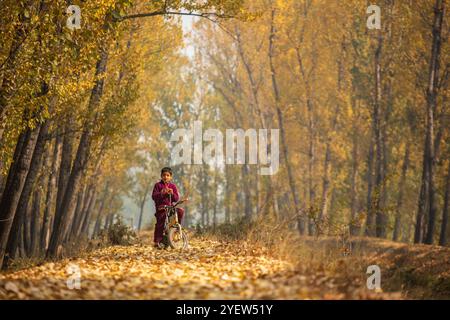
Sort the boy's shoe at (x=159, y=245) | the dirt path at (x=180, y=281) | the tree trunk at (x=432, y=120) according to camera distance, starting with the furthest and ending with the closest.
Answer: the tree trunk at (x=432, y=120), the boy's shoe at (x=159, y=245), the dirt path at (x=180, y=281)

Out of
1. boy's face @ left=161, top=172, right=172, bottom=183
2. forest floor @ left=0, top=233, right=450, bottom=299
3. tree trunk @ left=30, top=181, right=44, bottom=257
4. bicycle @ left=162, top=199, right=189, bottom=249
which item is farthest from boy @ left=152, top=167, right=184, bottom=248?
tree trunk @ left=30, top=181, right=44, bottom=257

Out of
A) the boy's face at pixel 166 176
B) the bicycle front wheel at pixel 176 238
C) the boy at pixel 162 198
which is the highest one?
the boy's face at pixel 166 176

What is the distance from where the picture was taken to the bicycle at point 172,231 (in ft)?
42.9

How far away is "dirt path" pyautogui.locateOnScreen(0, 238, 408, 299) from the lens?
6.90 m

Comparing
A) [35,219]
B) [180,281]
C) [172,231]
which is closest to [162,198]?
[172,231]

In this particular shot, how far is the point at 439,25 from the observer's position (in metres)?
19.1

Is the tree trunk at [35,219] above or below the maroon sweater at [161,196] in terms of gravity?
below

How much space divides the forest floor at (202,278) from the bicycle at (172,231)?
0.41 metres

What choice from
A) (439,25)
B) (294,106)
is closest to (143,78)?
(294,106)

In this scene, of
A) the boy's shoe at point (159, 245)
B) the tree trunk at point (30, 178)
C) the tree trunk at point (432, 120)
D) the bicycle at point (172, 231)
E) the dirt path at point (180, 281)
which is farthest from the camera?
the tree trunk at point (432, 120)

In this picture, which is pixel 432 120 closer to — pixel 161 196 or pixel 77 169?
pixel 161 196

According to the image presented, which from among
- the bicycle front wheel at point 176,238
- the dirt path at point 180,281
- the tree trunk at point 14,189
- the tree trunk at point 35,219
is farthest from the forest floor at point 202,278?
the tree trunk at point 35,219

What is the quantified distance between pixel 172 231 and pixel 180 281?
5.19 metres

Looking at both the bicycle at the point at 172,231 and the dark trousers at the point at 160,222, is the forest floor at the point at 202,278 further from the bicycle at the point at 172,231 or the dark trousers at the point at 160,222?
the dark trousers at the point at 160,222
